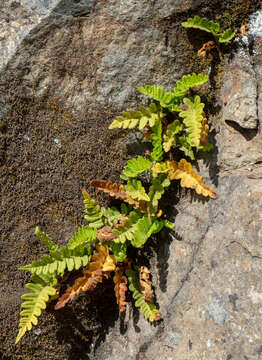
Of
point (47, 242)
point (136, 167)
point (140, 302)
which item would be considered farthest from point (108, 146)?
point (140, 302)

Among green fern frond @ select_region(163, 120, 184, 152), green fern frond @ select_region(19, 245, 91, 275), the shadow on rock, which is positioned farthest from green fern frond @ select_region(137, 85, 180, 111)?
the shadow on rock

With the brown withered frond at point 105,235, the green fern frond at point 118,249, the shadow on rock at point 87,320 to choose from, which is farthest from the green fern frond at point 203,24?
the shadow on rock at point 87,320

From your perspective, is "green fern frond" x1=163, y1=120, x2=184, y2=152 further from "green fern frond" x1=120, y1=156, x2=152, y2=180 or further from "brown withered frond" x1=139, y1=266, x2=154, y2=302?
"brown withered frond" x1=139, y1=266, x2=154, y2=302

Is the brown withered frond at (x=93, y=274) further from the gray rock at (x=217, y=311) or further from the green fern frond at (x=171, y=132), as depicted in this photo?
the green fern frond at (x=171, y=132)

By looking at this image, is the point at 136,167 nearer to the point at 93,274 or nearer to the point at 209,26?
the point at 93,274

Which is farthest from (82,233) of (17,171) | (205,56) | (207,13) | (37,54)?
(207,13)

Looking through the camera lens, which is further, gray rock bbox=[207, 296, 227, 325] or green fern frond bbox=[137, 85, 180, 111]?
green fern frond bbox=[137, 85, 180, 111]
